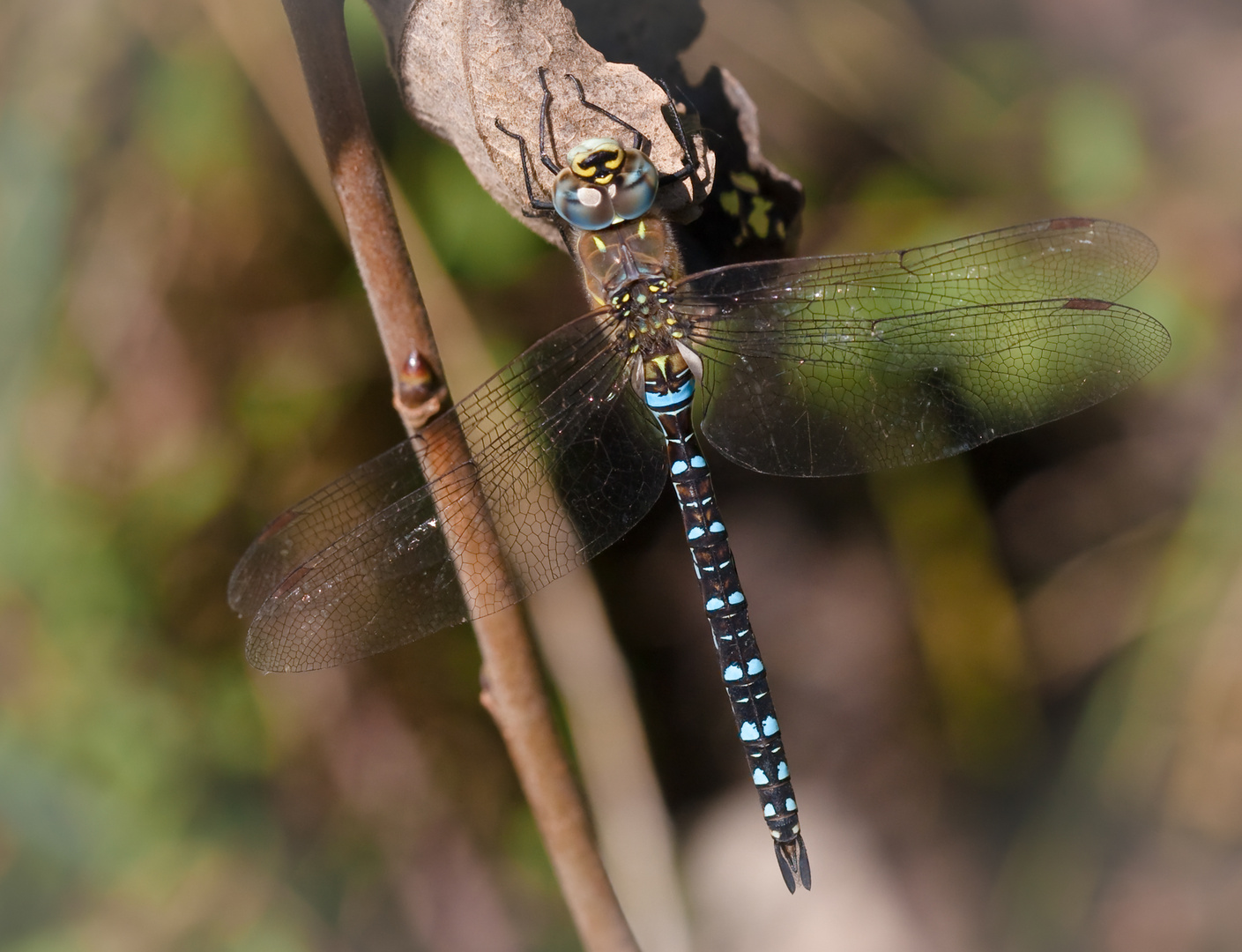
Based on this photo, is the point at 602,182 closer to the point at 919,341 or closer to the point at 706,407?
the point at 706,407

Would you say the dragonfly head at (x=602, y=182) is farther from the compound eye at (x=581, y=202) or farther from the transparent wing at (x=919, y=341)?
the transparent wing at (x=919, y=341)

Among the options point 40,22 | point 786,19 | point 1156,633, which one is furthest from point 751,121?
point 1156,633

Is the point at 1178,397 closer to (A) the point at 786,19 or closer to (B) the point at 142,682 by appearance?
(A) the point at 786,19

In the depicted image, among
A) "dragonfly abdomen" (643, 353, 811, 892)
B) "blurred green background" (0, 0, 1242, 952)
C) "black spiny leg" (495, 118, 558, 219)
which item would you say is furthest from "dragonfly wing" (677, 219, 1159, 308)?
"blurred green background" (0, 0, 1242, 952)

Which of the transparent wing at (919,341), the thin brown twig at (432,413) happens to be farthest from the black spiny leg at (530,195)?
the transparent wing at (919,341)

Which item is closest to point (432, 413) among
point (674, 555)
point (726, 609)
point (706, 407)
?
point (706, 407)

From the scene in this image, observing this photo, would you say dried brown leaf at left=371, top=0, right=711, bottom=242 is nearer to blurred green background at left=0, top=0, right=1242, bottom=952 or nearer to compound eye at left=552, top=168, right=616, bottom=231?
compound eye at left=552, top=168, right=616, bottom=231
